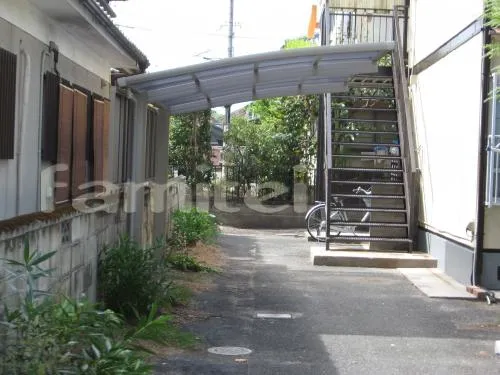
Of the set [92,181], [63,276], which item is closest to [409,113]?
[92,181]

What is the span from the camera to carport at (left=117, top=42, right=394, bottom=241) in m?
7.52

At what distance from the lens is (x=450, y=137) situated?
33.5 feet

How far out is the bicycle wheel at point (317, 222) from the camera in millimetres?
14141

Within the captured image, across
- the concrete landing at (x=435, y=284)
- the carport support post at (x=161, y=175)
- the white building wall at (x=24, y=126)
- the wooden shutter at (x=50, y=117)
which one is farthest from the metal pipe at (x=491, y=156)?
the white building wall at (x=24, y=126)

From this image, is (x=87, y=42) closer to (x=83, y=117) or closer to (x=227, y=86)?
(x=83, y=117)

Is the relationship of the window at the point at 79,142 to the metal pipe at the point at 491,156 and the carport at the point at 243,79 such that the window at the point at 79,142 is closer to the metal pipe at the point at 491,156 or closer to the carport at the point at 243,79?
the carport at the point at 243,79

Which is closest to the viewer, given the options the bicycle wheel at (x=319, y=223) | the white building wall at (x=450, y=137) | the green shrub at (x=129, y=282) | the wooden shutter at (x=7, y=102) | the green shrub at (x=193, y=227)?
the wooden shutter at (x=7, y=102)

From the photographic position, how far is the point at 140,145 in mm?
8367

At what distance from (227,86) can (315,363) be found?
4.30 meters

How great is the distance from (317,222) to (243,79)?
22.1ft

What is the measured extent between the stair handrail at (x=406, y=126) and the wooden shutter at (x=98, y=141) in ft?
19.4

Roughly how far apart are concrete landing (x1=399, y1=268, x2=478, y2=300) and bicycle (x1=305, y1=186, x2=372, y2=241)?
207cm

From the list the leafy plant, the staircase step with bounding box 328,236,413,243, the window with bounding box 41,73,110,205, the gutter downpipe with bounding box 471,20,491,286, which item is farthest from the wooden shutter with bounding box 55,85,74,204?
the staircase step with bounding box 328,236,413,243

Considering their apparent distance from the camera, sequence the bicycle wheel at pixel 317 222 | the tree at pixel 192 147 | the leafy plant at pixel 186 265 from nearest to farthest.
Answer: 1. the leafy plant at pixel 186 265
2. the bicycle wheel at pixel 317 222
3. the tree at pixel 192 147
